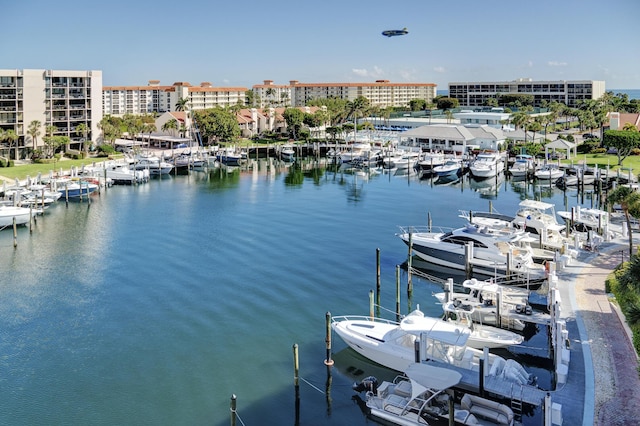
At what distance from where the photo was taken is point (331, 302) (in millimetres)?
34125

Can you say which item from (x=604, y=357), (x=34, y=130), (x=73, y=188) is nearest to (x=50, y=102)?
(x=34, y=130)

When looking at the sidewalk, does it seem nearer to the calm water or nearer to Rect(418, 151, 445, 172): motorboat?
the calm water

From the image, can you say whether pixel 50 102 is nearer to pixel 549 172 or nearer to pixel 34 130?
pixel 34 130

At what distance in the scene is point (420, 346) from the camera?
23.8 meters

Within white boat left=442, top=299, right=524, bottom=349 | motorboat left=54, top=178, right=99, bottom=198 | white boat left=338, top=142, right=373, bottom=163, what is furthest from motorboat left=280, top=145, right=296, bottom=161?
white boat left=442, top=299, right=524, bottom=349

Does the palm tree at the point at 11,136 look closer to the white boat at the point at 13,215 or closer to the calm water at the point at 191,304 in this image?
the calm water at the point at 191,304

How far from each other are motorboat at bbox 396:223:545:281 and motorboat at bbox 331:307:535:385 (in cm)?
1144

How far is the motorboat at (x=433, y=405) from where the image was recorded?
821 inches

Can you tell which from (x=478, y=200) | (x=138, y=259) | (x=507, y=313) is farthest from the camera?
(x=478, y=200)

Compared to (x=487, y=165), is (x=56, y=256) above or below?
below

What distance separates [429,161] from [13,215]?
6215 centimetres

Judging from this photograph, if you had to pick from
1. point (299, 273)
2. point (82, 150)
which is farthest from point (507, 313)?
point (82, 150)

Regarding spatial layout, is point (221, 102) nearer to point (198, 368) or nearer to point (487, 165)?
point (487, 165)

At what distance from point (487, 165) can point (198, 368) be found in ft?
225
